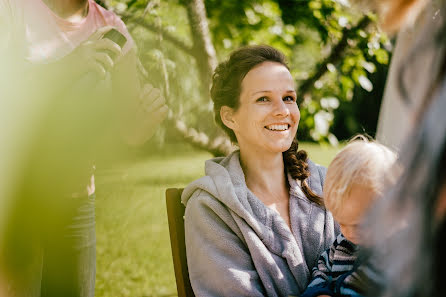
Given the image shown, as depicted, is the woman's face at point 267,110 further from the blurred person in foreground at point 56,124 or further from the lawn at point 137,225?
the lawn at point 137,225

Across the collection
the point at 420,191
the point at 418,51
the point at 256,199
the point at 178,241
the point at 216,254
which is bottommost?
the point at 178,241

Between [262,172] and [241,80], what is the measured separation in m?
0.43

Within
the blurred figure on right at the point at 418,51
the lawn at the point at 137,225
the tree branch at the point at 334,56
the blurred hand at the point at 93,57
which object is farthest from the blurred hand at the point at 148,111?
the lawn at the point at 137,225

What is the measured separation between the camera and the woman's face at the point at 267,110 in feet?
6.34

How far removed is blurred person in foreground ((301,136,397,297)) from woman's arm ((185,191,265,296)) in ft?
0.87

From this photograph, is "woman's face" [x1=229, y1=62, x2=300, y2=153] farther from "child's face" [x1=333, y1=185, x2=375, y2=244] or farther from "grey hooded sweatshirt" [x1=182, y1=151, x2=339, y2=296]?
"child's face" [x1=333, y1=185, x2=375, y2=244]

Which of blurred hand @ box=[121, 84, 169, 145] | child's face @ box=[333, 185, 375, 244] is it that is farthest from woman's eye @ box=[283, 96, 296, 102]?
child's face @ box=[333, 185, 375, 244]

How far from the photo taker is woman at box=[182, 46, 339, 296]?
5.71 ft

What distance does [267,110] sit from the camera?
1.94 metres

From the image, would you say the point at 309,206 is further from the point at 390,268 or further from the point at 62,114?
the point at 390,268

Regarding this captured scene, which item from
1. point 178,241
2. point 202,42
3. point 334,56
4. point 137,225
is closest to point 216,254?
point 178,241

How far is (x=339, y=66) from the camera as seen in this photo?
3.54 meters

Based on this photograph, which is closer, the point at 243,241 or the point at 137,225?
the point at 243,241

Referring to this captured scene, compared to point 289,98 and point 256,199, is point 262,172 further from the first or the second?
point 289,98
